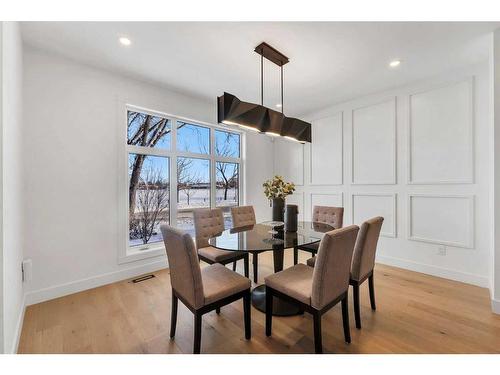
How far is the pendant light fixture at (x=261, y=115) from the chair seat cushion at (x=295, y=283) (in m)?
1.40

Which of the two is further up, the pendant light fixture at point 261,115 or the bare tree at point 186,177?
the pendant light fixture at point 261,115

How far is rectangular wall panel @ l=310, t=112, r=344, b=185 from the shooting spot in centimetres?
391

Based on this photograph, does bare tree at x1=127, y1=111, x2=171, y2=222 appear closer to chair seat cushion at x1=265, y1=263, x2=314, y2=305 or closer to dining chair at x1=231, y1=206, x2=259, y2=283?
dining chair at x1=231, y1=206, x2=259, y2=283

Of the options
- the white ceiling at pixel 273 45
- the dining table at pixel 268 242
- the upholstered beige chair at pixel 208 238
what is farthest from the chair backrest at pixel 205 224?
the white ceiling at pixel 273 45

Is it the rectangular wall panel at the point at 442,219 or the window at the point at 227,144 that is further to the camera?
the window at the point at 227,144

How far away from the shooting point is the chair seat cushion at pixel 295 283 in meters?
1.59

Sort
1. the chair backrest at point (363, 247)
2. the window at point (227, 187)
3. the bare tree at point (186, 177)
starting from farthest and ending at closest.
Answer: the window at point (227, 187) < the bare tree at point (186, 177) < the chair backrest at point (363, 247)

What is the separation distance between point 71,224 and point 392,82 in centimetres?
449

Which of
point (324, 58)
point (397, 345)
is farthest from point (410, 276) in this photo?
point (324, 58)

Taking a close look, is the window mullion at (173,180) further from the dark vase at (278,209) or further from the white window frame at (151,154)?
the dark vase at (278,209)

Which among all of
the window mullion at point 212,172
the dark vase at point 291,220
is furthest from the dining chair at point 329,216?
the window mullion at point 212,172

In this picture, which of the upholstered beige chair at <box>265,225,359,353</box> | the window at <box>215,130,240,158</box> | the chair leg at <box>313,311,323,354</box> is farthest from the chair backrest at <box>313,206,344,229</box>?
the window at <box>215,130,240,158</box>

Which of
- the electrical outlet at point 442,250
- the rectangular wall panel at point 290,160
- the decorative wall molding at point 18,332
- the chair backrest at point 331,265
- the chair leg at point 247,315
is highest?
the rectangular wall panel at point 290,160

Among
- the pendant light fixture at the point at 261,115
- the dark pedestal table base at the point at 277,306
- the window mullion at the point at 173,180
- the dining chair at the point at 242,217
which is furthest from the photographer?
the window mullion at the point at 173,180
